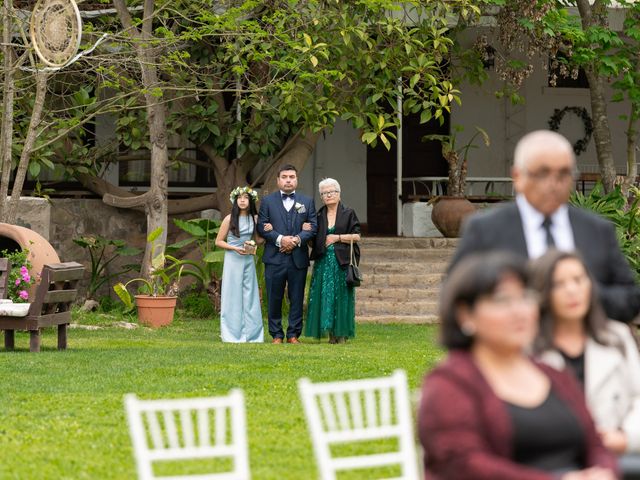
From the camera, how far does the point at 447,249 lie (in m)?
19.4

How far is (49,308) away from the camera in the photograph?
13.1 m

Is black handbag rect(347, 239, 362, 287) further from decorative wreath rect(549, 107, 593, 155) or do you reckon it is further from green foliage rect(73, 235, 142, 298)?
decorative wreath rect(549, 107, 593, 155)

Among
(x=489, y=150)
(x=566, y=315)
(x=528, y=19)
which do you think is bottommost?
(x=566, y=315)

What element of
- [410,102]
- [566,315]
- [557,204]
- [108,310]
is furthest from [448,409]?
[108,310]

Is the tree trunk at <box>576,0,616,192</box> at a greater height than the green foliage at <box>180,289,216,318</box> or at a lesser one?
greater

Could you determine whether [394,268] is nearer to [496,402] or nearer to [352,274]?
[352,274]

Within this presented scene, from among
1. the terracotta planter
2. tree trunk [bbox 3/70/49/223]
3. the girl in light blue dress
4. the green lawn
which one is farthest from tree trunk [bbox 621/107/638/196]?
tree trunk [bbox 3/70/49/223]

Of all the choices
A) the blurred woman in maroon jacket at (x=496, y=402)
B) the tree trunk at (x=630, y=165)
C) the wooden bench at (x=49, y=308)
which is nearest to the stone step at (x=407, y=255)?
the tree trunk at (x=630, y=165)

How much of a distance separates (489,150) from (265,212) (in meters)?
8.64

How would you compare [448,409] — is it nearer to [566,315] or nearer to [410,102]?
[566,315]

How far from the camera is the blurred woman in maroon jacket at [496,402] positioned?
3646 mm

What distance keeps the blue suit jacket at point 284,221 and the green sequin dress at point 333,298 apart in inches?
8.7

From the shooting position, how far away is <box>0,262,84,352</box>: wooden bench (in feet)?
41.5

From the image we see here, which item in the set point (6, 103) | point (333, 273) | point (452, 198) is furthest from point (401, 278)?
point (6, 103)
